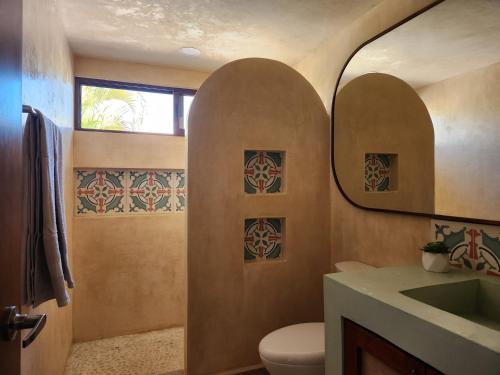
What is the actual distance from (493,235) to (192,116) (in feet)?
5.54

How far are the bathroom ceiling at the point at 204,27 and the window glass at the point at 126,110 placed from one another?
0.31 metres

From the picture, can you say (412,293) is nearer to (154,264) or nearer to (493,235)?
(493,235)

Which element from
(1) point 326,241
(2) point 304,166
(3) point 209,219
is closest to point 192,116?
(3) point 209,219

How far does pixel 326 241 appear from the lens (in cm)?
235

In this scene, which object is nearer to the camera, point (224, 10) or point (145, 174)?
point (224, 10)

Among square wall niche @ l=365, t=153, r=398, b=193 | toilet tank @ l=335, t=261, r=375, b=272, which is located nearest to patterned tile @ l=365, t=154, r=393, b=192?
square wall niche @ l=365, t=153, r=398, b=193

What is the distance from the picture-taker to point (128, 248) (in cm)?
282

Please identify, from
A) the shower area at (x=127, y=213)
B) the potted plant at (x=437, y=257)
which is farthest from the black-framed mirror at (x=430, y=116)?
the shower area at (x=127, y=213)

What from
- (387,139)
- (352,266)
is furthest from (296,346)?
(387,139)

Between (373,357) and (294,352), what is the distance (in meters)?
0.61

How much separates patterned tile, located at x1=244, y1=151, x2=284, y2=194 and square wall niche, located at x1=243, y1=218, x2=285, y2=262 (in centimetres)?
22

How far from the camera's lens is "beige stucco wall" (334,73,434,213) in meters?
1.59

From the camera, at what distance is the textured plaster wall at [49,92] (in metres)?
1.34

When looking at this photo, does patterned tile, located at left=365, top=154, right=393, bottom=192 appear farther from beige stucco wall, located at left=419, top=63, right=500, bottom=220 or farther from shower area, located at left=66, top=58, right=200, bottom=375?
shower area, located at left=66, top=58, right=200, bottom=375
